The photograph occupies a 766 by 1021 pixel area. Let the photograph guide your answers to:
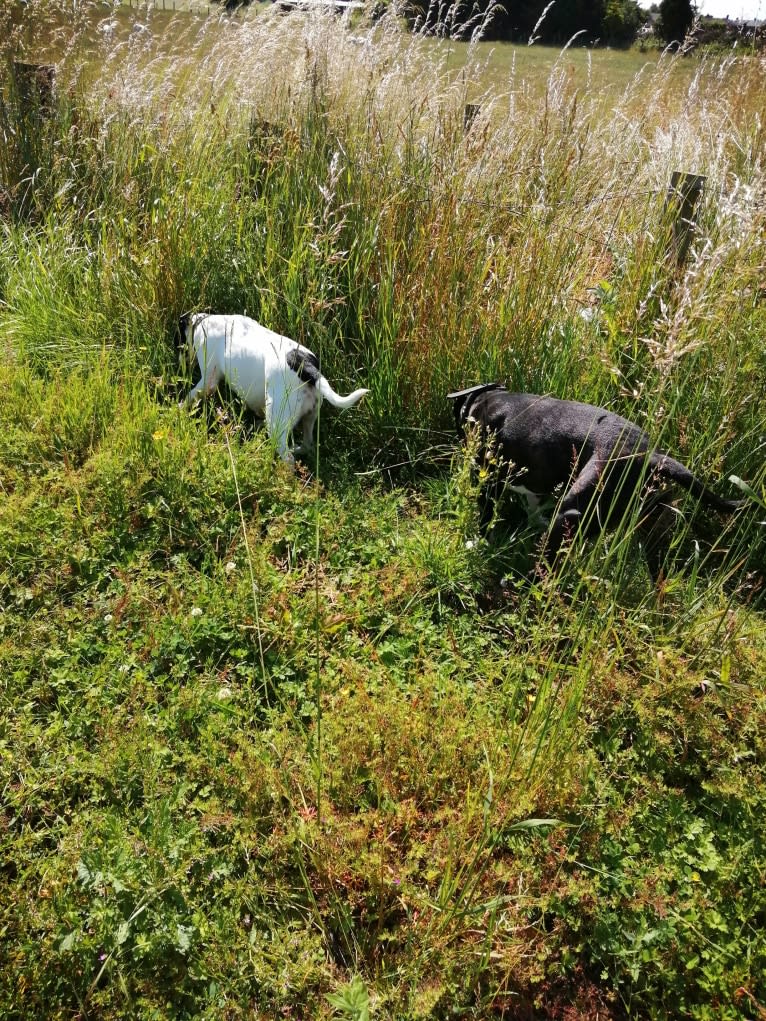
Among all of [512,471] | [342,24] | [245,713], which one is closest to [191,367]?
[512,471]

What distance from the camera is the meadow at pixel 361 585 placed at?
158 centimetres

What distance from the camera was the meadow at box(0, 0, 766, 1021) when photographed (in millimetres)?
1582

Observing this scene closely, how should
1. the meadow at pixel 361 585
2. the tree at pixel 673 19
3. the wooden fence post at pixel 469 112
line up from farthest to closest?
the tree at pixel 673 19 → the wooden fence post at pixel 469 112 → the meadow at pixel 361 585

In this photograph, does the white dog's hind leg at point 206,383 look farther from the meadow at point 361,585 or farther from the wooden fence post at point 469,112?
the wooden fence post at point 469,112

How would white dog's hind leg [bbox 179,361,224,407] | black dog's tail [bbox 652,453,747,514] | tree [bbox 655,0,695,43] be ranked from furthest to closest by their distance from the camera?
tree [bbox 655,0,695,43]
white dog's hind leg [bbox 179,361,224,407]
black dog's tail [bbox 652,453,747,514]

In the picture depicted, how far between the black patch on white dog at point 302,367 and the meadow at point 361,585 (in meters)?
0.25

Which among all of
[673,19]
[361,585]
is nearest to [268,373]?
[361,585]

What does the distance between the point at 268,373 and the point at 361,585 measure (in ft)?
3.49

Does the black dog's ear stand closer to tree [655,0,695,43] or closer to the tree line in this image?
the tree line

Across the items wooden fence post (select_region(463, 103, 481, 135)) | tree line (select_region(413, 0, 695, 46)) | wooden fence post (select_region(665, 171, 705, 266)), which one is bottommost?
wooden fence post (select_region(665, 171, 705, 266))

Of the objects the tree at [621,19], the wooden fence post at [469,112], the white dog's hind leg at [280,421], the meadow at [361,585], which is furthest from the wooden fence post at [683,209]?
the tree at [621,19]

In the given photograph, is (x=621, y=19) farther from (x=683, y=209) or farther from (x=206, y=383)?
(x=206, y=383)

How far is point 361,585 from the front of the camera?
8.41 ft

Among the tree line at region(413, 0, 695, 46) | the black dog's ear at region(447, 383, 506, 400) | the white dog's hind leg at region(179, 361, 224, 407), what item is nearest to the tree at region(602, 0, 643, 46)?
the tree line at region(413, 0, 695, 46)
